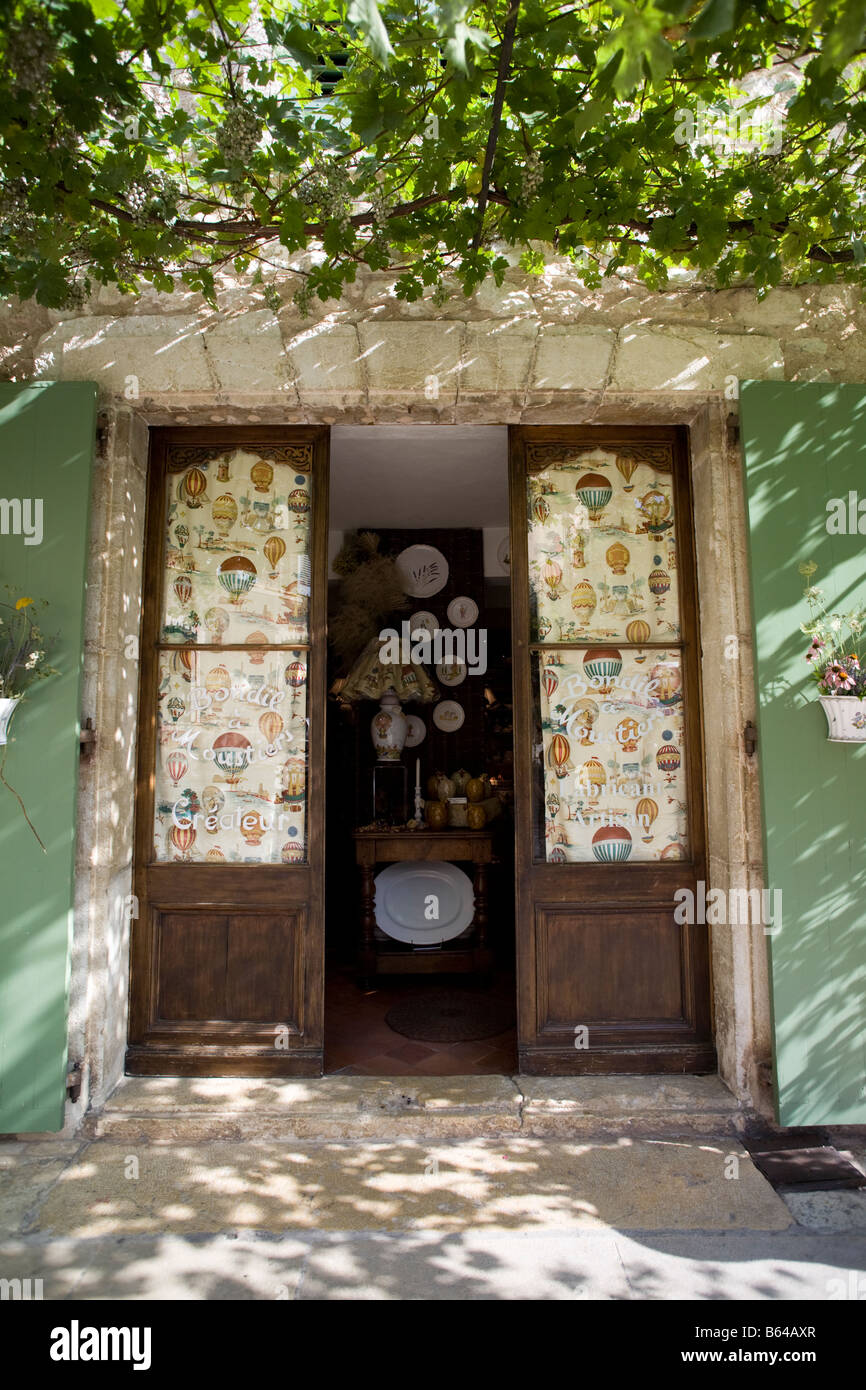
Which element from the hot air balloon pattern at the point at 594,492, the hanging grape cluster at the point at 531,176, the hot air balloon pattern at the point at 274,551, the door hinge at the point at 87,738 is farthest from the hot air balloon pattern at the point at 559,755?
Answer: the hanging grape cluster at the point at 531,176

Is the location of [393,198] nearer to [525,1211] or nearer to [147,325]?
[147,325]

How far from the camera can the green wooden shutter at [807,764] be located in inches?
117

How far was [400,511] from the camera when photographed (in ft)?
19.2

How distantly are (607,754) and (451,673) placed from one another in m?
2.71

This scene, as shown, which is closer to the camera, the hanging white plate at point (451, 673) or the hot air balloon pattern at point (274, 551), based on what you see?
the hot air balloon pattern at point (274, 551)

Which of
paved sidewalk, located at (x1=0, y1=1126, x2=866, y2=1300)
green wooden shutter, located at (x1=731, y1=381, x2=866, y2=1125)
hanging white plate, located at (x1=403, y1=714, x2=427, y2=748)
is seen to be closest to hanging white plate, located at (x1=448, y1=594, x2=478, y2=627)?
hanging white plate, located at (x1=403, y1=714, x2=427, y2=748)

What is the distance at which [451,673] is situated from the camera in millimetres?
6086

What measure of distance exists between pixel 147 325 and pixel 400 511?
9.04 feet

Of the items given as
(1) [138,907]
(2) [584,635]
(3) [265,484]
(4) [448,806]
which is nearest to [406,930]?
(4) [448,806]

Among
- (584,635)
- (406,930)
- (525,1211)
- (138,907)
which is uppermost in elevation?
(584,635)

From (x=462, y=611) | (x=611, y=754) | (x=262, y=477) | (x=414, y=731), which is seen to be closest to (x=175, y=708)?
(x=262, y=477)

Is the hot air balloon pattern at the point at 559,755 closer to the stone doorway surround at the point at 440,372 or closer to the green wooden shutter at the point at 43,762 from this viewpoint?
the stone doorway surround at the point at 440,372

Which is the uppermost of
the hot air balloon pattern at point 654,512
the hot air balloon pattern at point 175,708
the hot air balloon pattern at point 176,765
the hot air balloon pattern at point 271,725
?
the hot air balloon pattern at point 654,512

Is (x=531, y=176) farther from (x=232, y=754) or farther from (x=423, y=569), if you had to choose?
(x=423, y=569)
